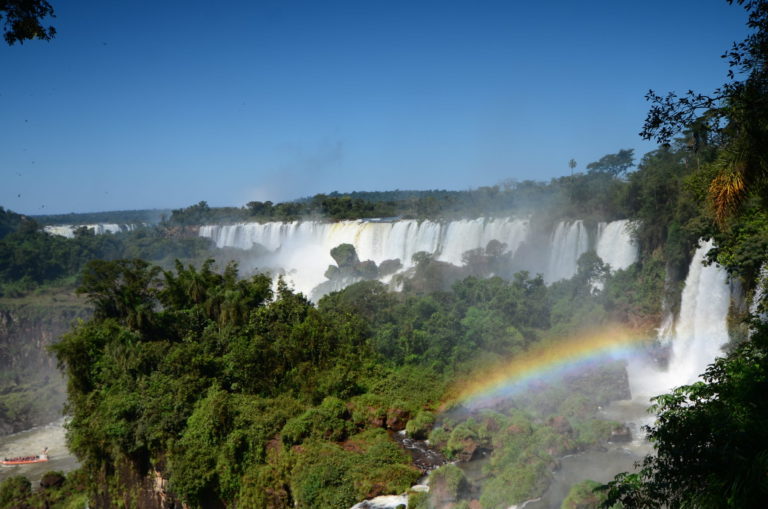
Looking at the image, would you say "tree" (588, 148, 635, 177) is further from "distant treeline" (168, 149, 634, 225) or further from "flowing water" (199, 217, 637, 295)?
"flowing water" (199, 217, 637, 295)

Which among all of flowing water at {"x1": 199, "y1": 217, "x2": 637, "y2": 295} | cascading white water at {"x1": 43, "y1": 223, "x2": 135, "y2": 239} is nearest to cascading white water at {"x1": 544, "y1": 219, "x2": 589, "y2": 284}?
flowing water at {"x1": 199, "y1": 217, "x2": 637, "y2": 295}

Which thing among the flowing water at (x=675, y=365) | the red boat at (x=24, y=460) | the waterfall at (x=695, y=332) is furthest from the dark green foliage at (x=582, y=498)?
the red boat at (x=24, y=460)

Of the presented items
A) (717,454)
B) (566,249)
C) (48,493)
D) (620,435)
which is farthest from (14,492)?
(566,249)

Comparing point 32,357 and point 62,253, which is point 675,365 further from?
point 62,253

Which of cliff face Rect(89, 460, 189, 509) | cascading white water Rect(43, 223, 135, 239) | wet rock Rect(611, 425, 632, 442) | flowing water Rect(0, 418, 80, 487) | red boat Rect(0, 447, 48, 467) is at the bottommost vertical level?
flowing water Rect(0, 418, 80, 487)

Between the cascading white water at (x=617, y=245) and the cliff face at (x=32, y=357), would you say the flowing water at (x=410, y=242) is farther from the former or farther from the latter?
the cliff face at (x=32, y=357)

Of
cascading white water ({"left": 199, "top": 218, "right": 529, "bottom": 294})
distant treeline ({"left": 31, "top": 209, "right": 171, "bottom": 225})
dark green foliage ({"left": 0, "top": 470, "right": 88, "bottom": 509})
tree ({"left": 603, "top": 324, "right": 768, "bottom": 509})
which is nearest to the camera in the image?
tree ({"left": 603, "top": 324, "right": 768, "bottom": 509})
